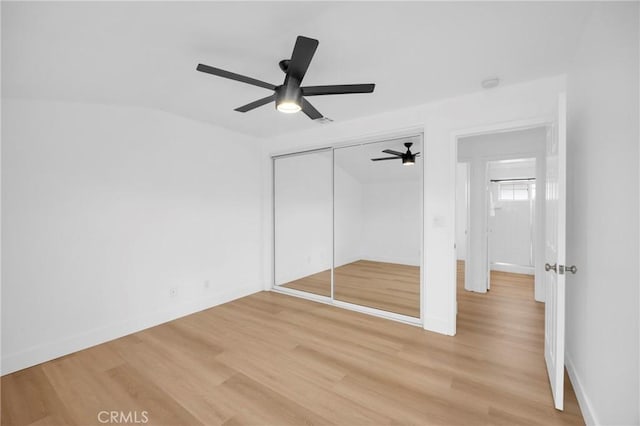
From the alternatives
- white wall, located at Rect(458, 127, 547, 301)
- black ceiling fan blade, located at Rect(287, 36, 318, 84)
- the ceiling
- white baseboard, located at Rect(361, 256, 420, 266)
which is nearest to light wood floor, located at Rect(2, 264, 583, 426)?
white wall, located at Rect(458, 127, 547, 301)

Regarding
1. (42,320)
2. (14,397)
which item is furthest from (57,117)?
(14,397)

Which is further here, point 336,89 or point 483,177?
point 483,177

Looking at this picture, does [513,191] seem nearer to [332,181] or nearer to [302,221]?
[332,181]

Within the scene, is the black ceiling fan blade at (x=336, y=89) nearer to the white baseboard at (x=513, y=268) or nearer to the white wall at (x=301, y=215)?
the white wall at (x=301, y=215)

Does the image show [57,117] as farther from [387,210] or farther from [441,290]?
[387,210]

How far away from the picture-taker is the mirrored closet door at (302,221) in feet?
15.5

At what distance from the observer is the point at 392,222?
17.4 feet

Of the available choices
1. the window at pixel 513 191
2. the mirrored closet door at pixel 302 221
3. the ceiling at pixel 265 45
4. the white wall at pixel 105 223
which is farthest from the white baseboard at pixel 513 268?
the white wall at pixel 105 223

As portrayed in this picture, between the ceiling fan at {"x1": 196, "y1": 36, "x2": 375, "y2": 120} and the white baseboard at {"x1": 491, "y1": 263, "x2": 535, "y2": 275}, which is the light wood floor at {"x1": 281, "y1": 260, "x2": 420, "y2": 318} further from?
the ceiling fan at {"x1": 196, "y1": 36, "x2": 375, "y2": 120}

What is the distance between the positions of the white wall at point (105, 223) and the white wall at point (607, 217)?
3845mm

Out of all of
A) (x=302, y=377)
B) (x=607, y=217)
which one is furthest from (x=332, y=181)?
(x=607, y=217)

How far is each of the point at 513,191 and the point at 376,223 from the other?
3263 mm

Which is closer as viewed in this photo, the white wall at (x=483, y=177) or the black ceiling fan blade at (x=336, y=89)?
the black ceiling fan blade at (x=336, y=89)

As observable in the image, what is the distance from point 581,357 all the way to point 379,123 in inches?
109
